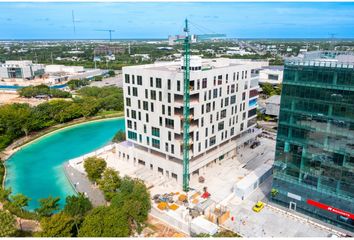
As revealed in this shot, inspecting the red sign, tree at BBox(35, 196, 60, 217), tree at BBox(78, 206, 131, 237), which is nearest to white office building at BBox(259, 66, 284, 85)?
the red sign

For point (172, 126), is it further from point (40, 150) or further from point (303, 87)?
point (40, 150)

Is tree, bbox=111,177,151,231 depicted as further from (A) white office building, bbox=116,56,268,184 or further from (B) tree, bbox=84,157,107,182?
(A) white office building, bbox=116,56,268,184

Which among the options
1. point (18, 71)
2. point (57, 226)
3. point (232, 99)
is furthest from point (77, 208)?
point (18, 71)

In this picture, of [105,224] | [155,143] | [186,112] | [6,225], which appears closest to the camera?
[6,225]

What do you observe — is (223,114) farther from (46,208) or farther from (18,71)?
(18,71)

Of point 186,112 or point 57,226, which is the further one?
point 186,112

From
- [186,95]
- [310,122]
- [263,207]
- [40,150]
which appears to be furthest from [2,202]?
[310,122]
